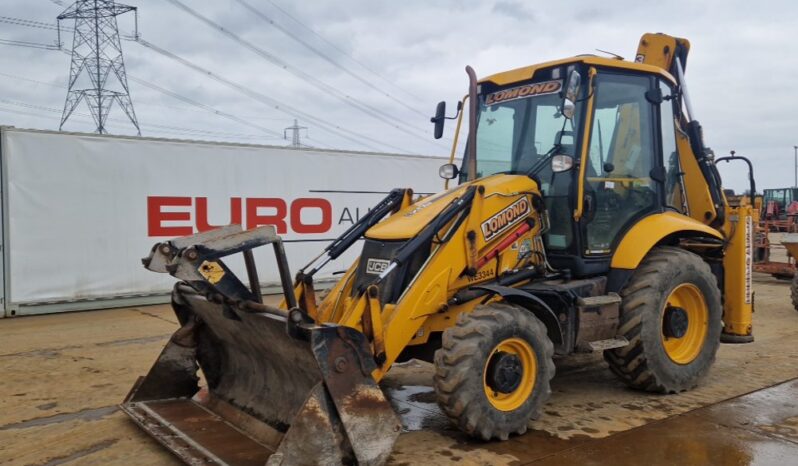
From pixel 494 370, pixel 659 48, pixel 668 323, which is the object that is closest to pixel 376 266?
pixel 494 370

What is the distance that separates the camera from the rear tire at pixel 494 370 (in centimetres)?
423

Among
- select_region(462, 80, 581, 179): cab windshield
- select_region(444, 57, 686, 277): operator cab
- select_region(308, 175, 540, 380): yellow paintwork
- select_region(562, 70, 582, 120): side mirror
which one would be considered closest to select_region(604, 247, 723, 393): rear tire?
select_region(444, 57, 686, 277): operator cab

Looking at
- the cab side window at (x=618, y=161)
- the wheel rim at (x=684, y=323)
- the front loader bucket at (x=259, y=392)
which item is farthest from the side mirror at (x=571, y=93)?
the front loader bucket at (x=259, y=392)

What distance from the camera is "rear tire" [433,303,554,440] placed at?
167 inches

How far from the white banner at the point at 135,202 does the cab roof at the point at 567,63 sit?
6545mm

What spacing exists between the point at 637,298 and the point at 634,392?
2.94ft

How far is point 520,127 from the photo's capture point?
587cm

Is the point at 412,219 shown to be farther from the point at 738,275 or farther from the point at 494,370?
the point at 738,275

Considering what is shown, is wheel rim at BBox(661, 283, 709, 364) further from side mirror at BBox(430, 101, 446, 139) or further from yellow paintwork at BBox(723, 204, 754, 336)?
side mirror at BBox(430, 101, 446, 139)

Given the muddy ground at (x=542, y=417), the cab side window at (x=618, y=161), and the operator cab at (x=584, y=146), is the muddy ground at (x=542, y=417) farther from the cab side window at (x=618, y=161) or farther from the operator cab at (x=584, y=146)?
the cab side window at (x=618, y=161)

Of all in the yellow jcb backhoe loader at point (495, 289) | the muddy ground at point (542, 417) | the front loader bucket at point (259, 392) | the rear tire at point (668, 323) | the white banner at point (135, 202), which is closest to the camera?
the front loader bucket at point (259, 392)

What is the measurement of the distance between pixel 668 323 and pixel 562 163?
67.3 inches

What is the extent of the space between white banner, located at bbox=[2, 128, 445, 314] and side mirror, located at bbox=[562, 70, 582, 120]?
759 cm

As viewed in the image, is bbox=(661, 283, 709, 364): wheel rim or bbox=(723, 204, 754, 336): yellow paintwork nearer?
bbox=(661, 283, 709, 364): wheel rim
